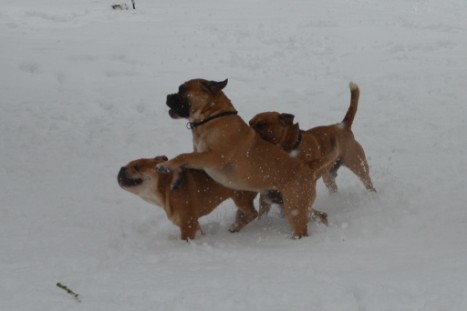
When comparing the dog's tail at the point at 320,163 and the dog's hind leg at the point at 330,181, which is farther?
the dog's hind leg at the point at 330,181

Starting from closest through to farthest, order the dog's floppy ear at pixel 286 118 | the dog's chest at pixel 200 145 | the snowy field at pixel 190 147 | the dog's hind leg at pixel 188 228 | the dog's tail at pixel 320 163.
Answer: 1. the snowy field at pixel 190 147
2. the dog's chest at pixel 200 145
3. the dog's hind leg at pixel 188 228
4. the dog's tail at pixel 320 163
5. the dog's floppy ear at pixel 286 118

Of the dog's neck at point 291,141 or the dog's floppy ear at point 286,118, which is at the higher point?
the dog's floppy ear at point 286,118

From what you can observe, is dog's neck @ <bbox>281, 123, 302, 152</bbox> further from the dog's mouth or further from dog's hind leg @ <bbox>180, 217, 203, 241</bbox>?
the dog's mouth

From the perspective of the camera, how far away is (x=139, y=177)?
5.05 m

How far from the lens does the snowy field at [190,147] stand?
3.27m

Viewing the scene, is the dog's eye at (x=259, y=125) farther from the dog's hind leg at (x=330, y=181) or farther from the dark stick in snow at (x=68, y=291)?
the dark stick in snow at (x=68, y=291)

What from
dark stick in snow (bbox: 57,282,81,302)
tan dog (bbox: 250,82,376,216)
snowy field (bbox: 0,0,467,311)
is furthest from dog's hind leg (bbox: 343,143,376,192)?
dark stick in snow (bbox: 57,282,81,302)

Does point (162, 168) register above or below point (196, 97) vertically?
below

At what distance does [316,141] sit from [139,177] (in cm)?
186

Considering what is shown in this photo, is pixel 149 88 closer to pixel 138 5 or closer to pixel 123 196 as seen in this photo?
pixel 123 196

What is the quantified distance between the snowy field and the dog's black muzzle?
44.2 inches

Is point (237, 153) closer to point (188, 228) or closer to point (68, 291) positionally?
point (188, 228)

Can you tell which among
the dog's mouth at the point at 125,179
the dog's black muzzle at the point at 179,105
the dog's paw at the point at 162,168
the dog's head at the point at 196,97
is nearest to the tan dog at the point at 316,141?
the dog's head at the point at 196,97

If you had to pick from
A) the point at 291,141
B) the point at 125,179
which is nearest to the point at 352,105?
the point at 291,141
